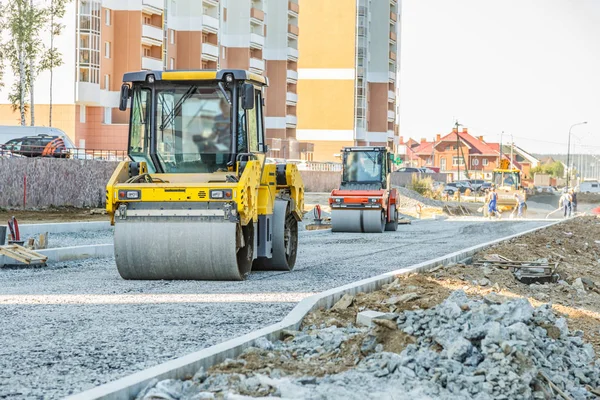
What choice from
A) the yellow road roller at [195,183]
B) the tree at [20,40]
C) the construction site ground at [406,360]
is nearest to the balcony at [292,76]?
the tree at [20,40]

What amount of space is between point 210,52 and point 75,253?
5522cm

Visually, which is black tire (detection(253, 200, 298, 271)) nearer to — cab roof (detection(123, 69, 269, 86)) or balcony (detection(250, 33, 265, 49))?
cab roof (detection(123, 69, 269, 86))

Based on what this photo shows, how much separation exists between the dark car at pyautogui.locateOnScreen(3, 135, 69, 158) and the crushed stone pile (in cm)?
2873

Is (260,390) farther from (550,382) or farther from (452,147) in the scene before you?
(452,147)

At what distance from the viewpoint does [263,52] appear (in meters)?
87.9

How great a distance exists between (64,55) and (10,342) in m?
49.8

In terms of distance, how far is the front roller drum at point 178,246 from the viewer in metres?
13.4

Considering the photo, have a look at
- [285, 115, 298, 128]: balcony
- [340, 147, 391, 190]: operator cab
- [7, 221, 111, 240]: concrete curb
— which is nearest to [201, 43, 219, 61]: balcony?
[285, 115, 298, 128]: balcony

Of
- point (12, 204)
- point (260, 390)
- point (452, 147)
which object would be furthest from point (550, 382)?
point (452, 147)

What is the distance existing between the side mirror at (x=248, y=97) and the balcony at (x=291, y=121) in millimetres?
76679

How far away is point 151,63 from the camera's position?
62.1m

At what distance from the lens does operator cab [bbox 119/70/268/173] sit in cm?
1433

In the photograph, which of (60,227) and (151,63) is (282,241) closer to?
(60,227)

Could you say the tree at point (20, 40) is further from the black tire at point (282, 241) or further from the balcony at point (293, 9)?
the balcony at point (293, 9)
